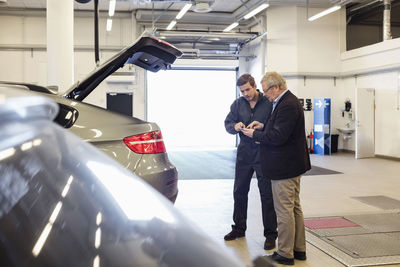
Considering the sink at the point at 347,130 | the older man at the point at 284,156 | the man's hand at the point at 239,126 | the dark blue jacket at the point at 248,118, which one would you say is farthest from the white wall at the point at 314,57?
the older man at the point at 284,156

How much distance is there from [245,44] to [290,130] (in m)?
13.4

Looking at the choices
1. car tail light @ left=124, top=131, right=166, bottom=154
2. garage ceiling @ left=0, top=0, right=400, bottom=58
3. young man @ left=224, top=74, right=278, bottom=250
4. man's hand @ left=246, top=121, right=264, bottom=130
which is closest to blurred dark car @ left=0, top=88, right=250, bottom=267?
car tail light @ left=124, top=131, right=166, bottom=154

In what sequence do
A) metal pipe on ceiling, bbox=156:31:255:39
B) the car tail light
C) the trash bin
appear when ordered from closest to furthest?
the car tail light, the trash bin, metal pipe on ceiling, bbox=156:31:255:39

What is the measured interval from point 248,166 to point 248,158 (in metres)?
0.09

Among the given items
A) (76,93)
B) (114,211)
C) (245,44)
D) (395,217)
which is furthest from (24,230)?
(245,44)

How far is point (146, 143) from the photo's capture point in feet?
8.98

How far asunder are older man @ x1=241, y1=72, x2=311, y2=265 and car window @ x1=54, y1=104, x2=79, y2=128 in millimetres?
1496

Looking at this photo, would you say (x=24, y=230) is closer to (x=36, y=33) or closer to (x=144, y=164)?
(x=144, y=164)

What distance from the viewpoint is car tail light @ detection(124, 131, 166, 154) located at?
265 centimetres

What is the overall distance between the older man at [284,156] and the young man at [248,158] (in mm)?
433

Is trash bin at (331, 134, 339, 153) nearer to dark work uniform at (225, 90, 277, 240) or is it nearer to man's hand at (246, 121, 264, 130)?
dark work uniform at (225, 90, 277, 240)

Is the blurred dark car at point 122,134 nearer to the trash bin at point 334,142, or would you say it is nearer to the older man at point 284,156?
the older man at point 284,156

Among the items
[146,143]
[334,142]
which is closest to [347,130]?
[334,142]

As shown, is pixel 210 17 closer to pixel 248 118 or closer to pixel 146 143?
pixel 248 118
